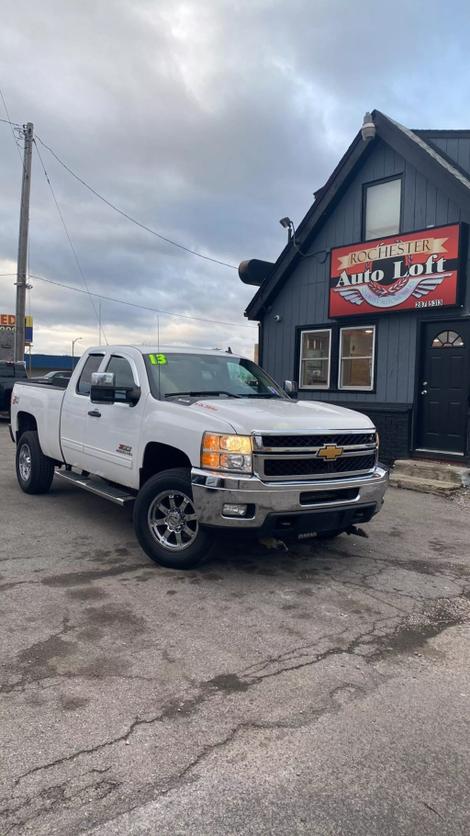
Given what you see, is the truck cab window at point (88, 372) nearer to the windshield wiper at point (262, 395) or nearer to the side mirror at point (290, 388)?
the windshield wiper at point (262, 395)

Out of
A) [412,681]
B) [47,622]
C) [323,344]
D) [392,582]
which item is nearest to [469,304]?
[323,344]

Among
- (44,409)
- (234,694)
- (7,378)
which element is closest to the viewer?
(234,694)

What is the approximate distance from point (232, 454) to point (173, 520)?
89cm

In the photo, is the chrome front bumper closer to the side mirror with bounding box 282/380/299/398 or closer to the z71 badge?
the z71 badge

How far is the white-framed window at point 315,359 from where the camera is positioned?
501 inches

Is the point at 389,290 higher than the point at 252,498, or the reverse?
the point at 389,290

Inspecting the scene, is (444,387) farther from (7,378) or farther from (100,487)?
(7,378)

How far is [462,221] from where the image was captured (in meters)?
10.0

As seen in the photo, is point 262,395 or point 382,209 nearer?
point 262,395

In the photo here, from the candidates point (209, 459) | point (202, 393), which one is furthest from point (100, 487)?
point (209, 459)

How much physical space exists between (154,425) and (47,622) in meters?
1.94

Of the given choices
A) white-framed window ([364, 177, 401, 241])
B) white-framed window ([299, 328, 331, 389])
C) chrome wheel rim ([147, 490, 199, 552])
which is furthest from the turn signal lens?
white-framed window ([364, 177, 401, 241])

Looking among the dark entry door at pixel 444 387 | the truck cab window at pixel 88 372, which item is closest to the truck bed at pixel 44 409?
the truck cab window at pixel 88 372

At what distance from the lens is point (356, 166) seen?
12.0 meters
